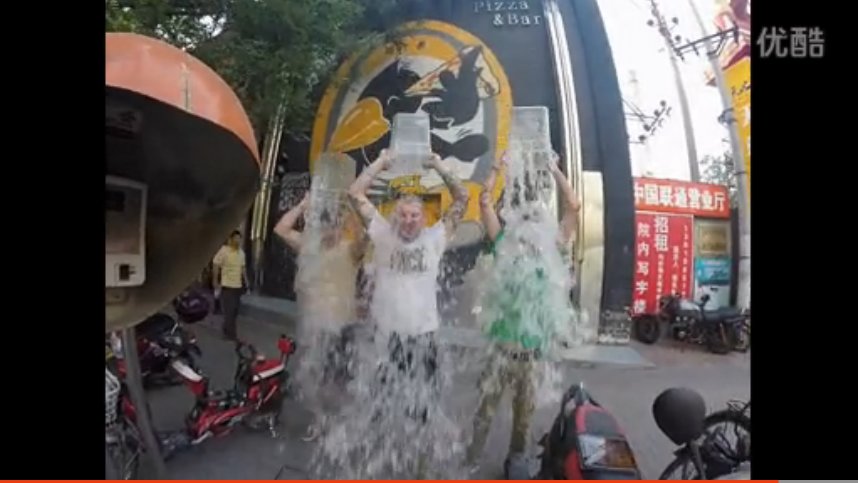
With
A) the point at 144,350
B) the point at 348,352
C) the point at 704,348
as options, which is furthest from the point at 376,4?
the point at 704,348

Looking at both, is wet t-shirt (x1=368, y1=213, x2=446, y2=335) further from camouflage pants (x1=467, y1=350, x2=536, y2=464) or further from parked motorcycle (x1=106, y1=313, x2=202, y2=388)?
parked motorcycle (x1=106, y1=313, x2=202, y2=388)

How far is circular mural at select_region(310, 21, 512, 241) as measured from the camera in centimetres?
284

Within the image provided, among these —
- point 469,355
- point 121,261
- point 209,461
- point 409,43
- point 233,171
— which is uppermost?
point 409,43

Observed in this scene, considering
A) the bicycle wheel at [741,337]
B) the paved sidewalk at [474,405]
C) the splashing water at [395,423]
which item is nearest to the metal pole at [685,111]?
the bicycle wheel at [741,337]

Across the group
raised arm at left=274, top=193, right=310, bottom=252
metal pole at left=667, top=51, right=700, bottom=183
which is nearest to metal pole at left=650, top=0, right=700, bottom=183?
metal pole at left=667, top=51, right=700, bottom=183

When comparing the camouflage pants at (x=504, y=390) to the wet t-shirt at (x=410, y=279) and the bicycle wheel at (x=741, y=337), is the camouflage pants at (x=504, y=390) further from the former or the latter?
the bicycle wheel at (x=741, y=337)

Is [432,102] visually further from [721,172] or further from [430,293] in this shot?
[721,172]

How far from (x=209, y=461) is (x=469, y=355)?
3.72 ft

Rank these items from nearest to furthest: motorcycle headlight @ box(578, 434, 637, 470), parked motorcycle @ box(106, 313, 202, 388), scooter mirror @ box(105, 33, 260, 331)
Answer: scooter mirror @ box(105, 33, 260, 331), motorcycle headlight @ box(578, 434, 637, 470), parked motorcycle @ box(106, 313, 202, 388)

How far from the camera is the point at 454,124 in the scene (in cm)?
284

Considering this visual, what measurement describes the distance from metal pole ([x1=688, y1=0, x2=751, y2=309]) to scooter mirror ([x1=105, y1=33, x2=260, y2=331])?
184 centimetres

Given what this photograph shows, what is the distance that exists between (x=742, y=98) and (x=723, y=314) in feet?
2.82
